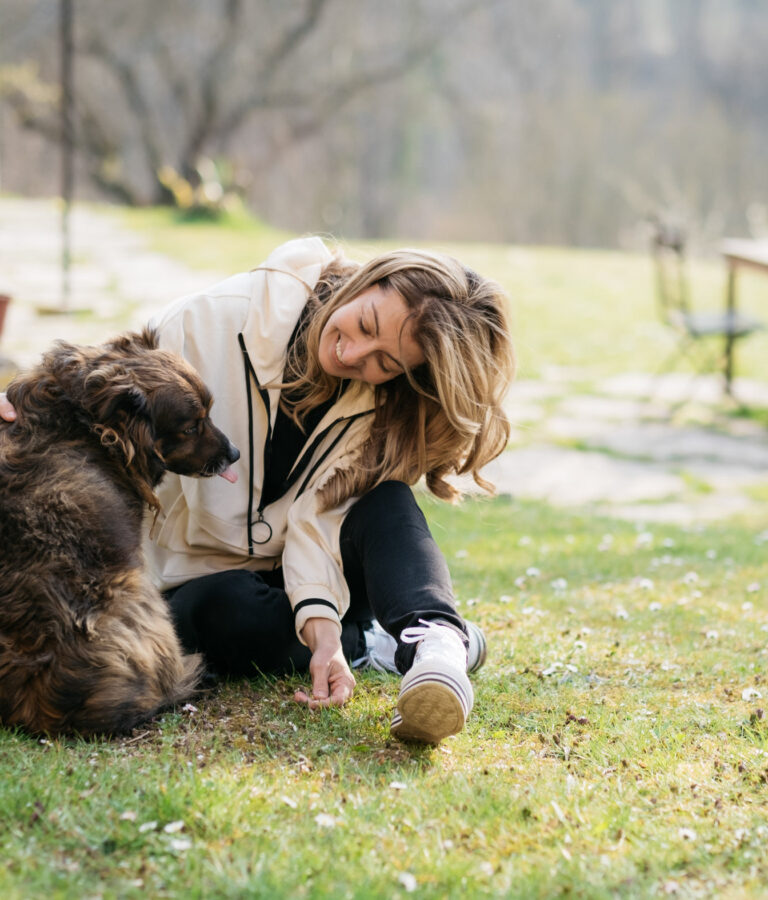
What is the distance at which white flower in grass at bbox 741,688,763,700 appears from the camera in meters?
3.49

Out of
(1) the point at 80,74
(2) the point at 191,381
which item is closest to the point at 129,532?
(2) the point at 191,381

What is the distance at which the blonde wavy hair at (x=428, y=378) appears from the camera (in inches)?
133

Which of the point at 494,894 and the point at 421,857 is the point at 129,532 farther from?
the point at 494,894

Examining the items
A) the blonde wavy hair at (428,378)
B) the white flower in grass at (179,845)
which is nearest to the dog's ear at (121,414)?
the blonde wavy hair at (428,378)

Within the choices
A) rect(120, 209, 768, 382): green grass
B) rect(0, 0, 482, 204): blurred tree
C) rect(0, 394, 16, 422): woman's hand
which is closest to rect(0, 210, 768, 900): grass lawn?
rect(0, 394, 16, 422): woman's hand

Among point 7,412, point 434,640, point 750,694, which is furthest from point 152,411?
point 750,694

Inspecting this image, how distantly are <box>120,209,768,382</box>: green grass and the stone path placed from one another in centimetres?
65

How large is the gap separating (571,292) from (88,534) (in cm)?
1347

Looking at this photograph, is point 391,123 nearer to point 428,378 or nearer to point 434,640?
point 428,378

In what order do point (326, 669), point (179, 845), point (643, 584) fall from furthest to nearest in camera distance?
point (643, 584) → point (326, 669) → point (179, 845)

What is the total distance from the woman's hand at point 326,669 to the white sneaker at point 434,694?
0.32m

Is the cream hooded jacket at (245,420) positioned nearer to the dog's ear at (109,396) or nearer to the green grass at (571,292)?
the dog's ear at (109,396)

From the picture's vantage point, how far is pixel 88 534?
2.83 meters

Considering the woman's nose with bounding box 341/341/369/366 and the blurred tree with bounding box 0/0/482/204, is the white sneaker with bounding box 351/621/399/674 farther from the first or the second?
the blurred tree with bounding box 0/0/482/204
